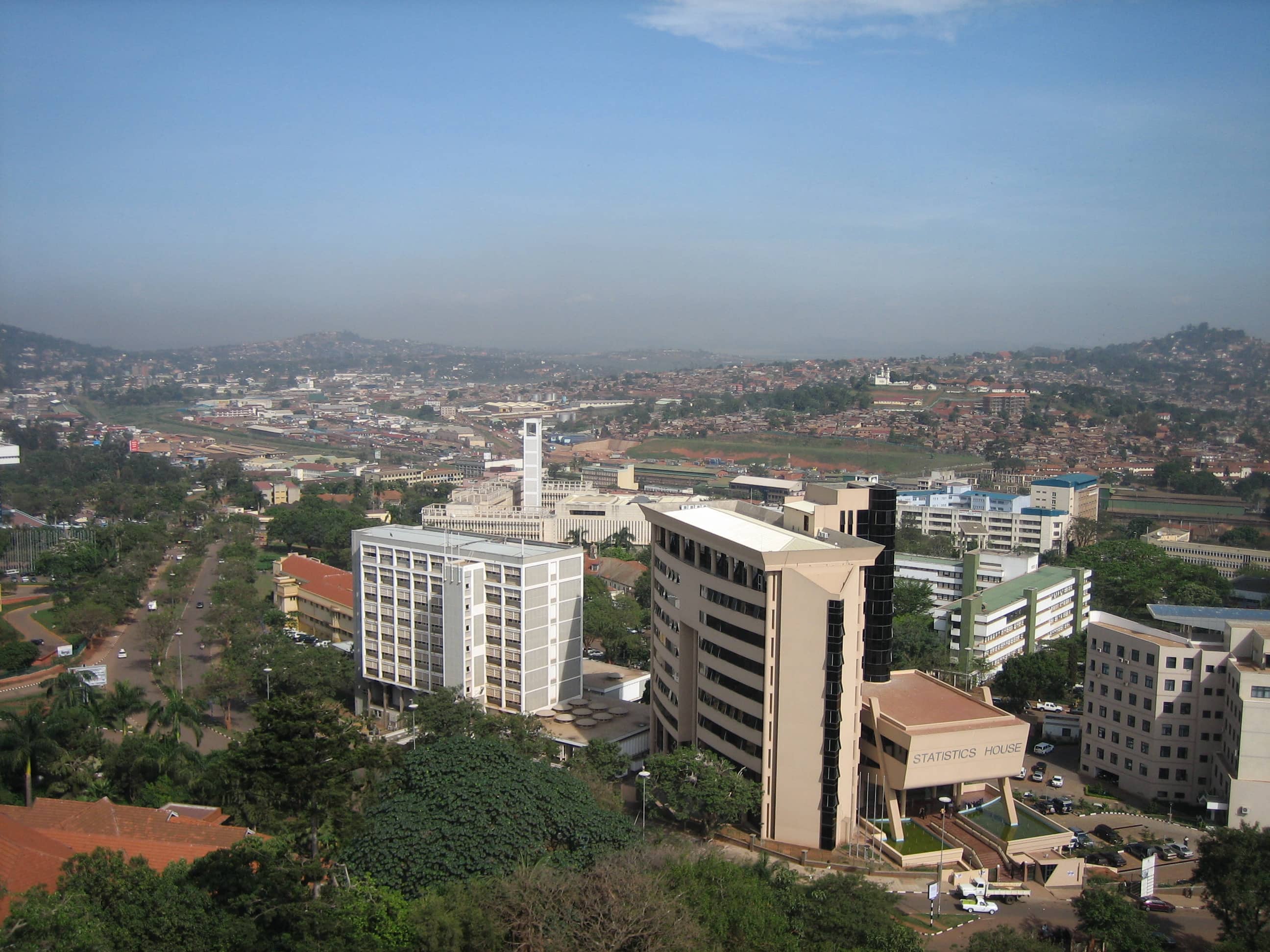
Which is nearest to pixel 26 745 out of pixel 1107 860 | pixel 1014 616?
pixel 1107 860

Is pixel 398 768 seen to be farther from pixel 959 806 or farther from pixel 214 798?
pixel 959 806

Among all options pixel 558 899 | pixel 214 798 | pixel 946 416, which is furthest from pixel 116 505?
pixel 946 416

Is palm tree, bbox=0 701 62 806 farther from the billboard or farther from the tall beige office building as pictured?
the tall beige office building

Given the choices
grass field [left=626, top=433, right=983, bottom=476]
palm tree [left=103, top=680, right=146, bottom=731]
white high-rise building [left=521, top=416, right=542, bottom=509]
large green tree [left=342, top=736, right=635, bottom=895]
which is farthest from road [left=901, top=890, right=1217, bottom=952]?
grass field [left=626, top=433, right=983, bottom=476]

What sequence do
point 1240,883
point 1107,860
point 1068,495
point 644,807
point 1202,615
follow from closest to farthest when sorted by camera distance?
point 1240,883, point 644,807, point 1107,860, point 1202,615, point 1068,495

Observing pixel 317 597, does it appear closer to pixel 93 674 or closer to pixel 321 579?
pixel 321 579
